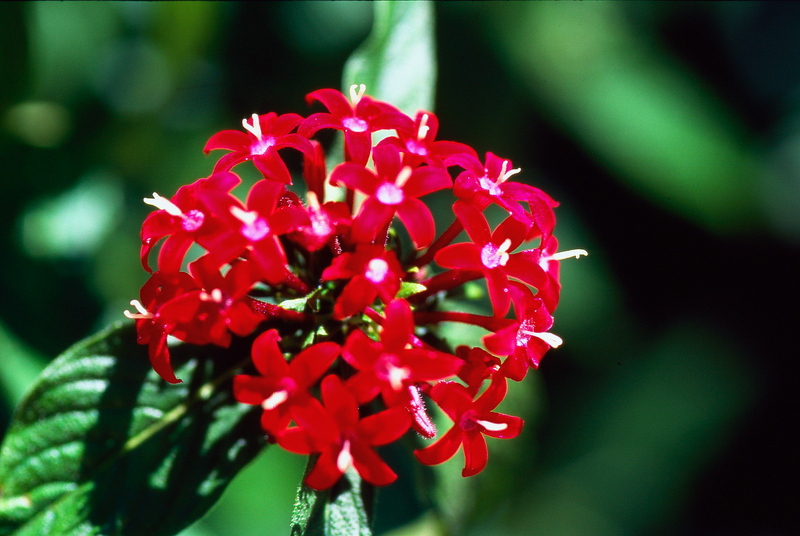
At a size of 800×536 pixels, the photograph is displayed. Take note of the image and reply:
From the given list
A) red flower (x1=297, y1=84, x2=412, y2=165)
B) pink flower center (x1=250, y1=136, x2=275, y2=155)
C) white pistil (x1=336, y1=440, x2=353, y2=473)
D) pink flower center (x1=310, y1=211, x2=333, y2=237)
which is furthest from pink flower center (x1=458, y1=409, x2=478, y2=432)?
pink flower center (x1=250, y1=136, x2=275, y2=155)

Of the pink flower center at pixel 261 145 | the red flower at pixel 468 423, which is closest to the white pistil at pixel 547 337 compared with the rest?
the red flower at pixel 468 423

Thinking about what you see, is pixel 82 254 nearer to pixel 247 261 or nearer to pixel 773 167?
pixel 247 261

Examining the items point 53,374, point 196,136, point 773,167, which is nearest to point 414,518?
point 53,374

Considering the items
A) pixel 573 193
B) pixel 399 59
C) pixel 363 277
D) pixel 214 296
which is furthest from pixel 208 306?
pixel 573 193

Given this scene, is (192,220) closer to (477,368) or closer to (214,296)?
(214,296)

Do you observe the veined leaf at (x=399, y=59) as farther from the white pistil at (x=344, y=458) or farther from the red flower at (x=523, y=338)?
the white pistil at (x=344, y=458)

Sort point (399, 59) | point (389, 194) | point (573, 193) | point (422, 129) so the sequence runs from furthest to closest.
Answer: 1. point (573, 193)
2. point (399, 59)
3. point (422, 129)
4. point (389, 194)
